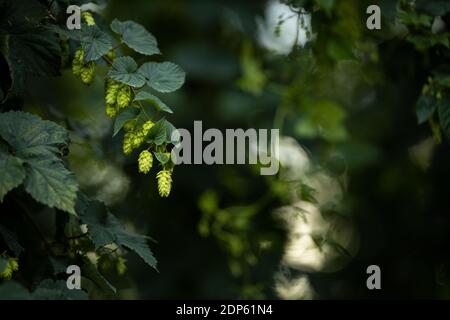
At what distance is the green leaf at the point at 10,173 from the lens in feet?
3.32

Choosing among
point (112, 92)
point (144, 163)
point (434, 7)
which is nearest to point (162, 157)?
point (144, 163)

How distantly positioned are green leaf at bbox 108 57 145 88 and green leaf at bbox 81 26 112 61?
0.09 feet

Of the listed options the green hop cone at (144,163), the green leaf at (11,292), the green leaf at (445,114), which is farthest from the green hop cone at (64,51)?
the green leaf at (445,114)

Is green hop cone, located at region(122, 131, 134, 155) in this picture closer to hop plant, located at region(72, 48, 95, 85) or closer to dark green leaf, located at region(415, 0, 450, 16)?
hop plant, located at region(72, 48, 95, 85)

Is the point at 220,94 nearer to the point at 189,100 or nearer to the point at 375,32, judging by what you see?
the point at 189,100

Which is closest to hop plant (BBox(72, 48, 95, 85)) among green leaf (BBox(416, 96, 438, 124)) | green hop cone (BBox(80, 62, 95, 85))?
green hop cone (BBox(80, 62, 95, 85))

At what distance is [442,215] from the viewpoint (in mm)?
2166

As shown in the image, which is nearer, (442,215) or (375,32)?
(375,32)

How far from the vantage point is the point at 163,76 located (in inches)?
46.4

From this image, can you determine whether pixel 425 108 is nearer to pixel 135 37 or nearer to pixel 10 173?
pixel 135 37

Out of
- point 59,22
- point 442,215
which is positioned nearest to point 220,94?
point 442,215

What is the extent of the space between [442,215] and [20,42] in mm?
1395

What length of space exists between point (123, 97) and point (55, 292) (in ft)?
0.99

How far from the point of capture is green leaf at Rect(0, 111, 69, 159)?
1.08 metres
